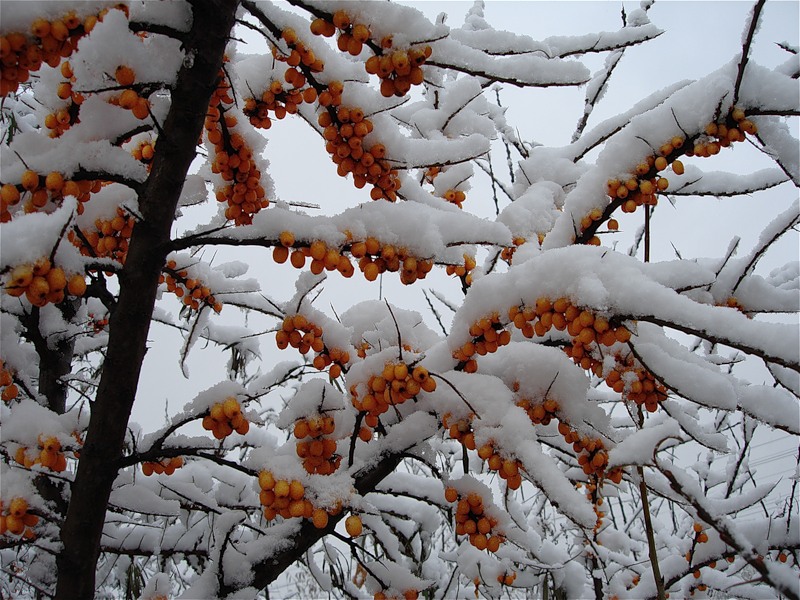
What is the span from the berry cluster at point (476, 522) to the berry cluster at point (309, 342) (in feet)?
1.79

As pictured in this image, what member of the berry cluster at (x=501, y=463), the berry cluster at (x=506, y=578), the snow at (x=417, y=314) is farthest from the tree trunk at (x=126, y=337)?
the berry cluster at (x=506, y=578)

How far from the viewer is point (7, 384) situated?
181 cm

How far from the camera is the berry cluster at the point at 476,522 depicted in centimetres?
166

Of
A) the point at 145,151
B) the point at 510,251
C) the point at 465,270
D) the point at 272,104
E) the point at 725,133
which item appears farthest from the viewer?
the point at 510,251

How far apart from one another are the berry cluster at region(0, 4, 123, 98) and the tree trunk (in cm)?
25

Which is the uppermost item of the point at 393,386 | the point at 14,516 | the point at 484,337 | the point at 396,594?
the point at 484,337

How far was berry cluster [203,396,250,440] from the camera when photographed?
1.43 m

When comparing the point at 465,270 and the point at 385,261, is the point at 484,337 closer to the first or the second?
the point at 385,261

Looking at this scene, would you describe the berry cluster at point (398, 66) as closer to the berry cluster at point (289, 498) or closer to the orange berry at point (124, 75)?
the orange berry at point (124, 75)

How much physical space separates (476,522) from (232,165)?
138 cm

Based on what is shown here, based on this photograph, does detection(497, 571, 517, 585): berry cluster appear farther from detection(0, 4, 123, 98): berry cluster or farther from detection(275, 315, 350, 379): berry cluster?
detection(0, 4, 123, 98): berry cluster

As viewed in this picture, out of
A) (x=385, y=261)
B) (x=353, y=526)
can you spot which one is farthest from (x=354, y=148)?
(x=353, y=526)

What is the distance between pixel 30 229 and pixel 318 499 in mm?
968

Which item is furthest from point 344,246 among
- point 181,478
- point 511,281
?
point 181,478
